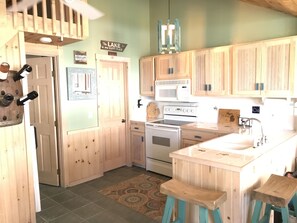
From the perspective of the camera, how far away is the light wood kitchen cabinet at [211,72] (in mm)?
3689

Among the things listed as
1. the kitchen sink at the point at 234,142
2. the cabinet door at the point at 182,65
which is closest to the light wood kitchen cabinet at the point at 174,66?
the cabinet door at the point at 182,65

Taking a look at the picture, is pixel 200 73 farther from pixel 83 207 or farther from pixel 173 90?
pixel 83 207

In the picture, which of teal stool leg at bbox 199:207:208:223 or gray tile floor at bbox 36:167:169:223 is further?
gray tile floor at bbox 36:167:169:223

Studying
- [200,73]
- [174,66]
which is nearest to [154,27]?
[174,66]

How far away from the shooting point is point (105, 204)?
10.9 feet

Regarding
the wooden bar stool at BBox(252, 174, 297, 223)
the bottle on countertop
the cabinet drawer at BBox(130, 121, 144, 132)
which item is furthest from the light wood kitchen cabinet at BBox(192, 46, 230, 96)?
the bottle on countertop

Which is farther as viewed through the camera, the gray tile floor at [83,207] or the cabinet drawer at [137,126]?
the cabinet drawer at [137,126]

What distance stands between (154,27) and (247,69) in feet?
7.87

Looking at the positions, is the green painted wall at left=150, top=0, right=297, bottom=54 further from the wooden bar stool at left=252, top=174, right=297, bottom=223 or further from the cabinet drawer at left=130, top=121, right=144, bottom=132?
the wooden bar stool at left=252, top=174, right=297, bottom=223

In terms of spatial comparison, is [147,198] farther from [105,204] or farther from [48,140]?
[48,140]

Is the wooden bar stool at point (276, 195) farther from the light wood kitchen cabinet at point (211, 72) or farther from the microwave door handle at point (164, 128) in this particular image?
the microwave door handle at point (164, 128)

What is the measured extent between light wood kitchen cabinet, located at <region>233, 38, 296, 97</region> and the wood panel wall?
294cm

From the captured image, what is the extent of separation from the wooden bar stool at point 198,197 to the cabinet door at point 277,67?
1.97 m

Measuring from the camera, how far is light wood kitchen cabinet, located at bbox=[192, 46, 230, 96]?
3689mm
